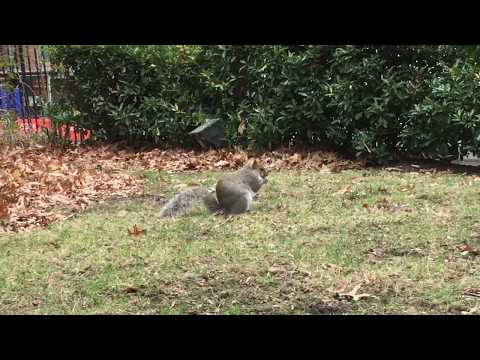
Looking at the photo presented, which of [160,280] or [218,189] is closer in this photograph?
[160,280]

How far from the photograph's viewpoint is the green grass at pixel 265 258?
12.8 feet

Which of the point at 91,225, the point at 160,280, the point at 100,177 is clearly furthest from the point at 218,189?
the point at 100,177

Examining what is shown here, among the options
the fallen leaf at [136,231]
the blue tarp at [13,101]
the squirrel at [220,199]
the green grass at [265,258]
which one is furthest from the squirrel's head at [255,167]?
the blue tarp at [13,101]

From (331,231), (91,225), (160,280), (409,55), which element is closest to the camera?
(160,280)

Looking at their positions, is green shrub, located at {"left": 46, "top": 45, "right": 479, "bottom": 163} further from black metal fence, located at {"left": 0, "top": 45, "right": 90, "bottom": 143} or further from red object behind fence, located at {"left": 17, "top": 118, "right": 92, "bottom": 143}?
black metal fence, located at {"left": 0, "top": 45, "right": 90, "bottom": 143}

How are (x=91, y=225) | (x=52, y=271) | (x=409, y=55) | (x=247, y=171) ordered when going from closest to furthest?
(x=52, y=271) → (x=91, y=225) → (x=247, y=171) → (x=409, y=55)

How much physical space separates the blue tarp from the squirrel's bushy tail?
285 inches

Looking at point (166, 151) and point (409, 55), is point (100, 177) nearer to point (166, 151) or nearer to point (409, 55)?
point (166, 151)

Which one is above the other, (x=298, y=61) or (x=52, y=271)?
(x=298, y=61)

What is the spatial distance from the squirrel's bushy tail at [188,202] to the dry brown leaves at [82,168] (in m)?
1.19

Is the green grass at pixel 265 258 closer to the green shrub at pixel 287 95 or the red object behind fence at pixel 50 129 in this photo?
the green shrub at pixel 287 95
